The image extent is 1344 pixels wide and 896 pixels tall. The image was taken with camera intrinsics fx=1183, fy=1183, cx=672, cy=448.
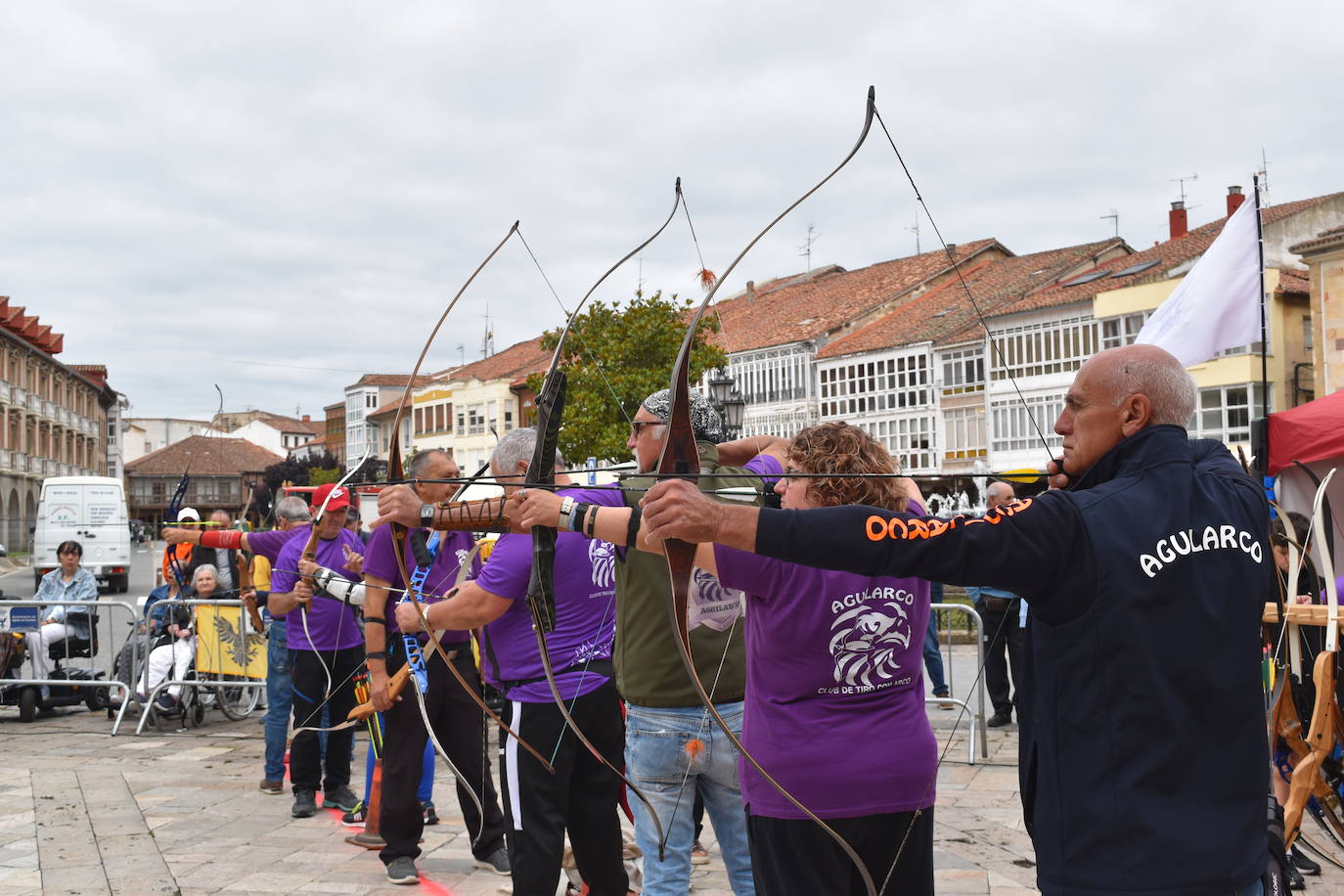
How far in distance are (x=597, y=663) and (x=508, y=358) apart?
182 ft

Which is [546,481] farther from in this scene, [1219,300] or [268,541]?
[1219,300]

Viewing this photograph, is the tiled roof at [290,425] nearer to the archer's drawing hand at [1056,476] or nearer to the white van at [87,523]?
the white van at [87,523]

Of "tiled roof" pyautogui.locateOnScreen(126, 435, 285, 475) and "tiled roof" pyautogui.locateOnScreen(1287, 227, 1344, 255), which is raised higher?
"tiled roof" pyautogui.locateOnScreen(1287, 227, 1344, 255)

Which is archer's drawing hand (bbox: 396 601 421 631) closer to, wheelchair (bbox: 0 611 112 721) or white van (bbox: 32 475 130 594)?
wheelchair (bbox: 0 611 112 721)

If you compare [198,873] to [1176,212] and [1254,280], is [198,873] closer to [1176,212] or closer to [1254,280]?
[1254,280]

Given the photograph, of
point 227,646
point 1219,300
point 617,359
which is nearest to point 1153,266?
point 617,359

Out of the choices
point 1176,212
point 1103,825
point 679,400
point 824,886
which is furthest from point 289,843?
point 1176,212

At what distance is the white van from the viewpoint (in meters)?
26.7

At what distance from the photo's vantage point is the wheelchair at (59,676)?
32.7 feet

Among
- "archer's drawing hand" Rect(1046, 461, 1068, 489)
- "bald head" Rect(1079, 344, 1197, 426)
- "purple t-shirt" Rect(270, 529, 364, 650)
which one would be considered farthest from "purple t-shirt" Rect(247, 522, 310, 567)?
"bald head" Rect(1079, 344, 1197, 426)

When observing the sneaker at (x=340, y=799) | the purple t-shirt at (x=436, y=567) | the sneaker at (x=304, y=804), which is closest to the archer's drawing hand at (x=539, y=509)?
the purple t-shirt at (x=436, y=567)

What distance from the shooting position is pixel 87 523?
91.4ft

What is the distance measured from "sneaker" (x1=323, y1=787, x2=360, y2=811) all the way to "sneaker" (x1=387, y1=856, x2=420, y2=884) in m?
1.47

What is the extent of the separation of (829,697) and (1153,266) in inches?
1310
